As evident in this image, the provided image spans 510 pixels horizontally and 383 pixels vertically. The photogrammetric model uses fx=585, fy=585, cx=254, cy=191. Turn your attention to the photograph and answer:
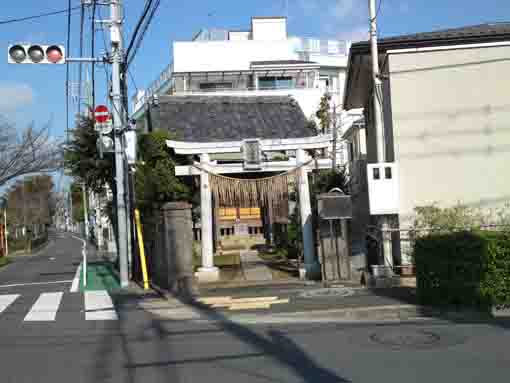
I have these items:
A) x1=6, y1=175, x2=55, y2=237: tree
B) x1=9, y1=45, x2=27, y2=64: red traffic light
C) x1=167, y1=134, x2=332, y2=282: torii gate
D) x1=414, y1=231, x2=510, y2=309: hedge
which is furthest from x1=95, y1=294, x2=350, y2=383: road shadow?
x1=6, y1=175, x2=55, y2=237: tree

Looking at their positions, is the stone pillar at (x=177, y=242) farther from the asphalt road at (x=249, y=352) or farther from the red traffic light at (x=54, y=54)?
the red traffic light at (x=54, y=54)

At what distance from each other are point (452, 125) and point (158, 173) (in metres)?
9.19

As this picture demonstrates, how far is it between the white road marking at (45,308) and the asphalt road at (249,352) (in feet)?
2.03

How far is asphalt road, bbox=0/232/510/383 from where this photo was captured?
21.0ft

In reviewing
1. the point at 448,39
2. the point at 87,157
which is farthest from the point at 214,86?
the point at 448,39

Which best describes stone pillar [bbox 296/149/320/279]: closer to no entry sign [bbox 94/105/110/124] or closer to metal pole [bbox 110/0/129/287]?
metal pole [bbox 110/0/129/287]

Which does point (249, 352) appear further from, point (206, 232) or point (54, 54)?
point (54, 54)

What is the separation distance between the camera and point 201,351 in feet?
25.1

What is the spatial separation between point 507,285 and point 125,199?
1016cm

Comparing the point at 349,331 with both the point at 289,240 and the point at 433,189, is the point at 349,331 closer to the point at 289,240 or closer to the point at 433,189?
the point at 433,189

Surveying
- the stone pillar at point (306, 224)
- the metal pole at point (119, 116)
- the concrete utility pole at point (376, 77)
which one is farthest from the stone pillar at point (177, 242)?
the concrete utility pole at point (376, 77)

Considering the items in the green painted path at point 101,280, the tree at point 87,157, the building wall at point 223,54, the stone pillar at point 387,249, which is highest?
the building wall at point 223,54

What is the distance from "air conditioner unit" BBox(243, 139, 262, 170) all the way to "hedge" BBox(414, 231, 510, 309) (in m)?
6.13

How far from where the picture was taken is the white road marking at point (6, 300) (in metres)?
12.7
